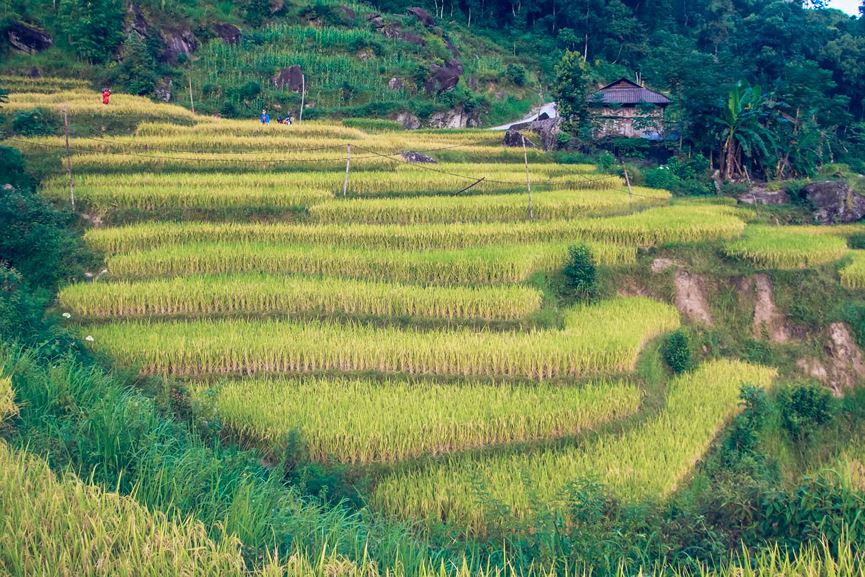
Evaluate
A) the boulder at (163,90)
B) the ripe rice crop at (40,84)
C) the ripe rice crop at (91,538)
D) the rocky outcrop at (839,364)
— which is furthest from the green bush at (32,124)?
the rocky outcrop at (839,364)

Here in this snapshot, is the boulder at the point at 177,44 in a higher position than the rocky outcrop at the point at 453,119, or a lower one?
higher

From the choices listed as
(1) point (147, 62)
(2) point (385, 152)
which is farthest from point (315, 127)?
(1) point (147, 62)

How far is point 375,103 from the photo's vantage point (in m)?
26.2

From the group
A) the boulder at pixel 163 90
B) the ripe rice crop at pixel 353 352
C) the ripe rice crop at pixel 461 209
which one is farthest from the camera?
the boulder at pixel 163 90

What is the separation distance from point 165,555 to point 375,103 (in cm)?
2462

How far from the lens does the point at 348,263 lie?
10461mm

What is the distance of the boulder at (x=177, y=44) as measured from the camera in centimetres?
2516

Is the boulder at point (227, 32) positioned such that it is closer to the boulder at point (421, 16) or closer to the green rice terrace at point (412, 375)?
the boulder at point (421, 16)

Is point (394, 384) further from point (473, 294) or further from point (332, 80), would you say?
point (332, 80)

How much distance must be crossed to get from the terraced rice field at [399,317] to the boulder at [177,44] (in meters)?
11.9

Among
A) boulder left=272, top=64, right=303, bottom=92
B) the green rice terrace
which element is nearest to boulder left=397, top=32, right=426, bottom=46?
boulder left=272, top=64, right=303, bottom=92

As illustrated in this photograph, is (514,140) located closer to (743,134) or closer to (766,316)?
(743,134)

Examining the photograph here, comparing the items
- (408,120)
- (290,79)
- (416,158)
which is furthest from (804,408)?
(290,79)

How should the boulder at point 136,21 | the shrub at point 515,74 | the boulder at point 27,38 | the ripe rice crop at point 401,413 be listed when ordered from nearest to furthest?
the ripe rice crop at point 401,413, the boulder at point 27,38, the boulder at point 136,21, the shrub at point 515,74
